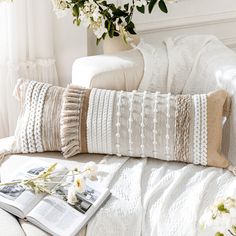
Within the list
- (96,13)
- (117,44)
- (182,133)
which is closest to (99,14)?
(96,13)

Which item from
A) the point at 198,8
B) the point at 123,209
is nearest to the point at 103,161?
the point at 123,209

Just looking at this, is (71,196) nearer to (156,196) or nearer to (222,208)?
(156,196)

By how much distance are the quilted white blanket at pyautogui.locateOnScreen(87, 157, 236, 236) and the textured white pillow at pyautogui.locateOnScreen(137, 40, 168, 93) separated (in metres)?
0.36

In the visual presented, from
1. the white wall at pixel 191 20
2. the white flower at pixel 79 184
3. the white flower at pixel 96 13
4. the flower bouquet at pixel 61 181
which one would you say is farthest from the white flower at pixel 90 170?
the white wall at pixel 191 20

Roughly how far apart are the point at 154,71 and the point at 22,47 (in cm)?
67

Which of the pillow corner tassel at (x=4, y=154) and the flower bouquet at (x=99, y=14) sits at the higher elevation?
the flower bouquet at (x=99, y=14)

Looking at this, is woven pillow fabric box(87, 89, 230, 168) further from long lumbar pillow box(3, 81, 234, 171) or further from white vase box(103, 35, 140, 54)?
white vase box(103, 35, 140, 54)

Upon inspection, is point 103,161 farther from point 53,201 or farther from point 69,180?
point 53,201

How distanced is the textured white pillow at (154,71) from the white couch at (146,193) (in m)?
0.10

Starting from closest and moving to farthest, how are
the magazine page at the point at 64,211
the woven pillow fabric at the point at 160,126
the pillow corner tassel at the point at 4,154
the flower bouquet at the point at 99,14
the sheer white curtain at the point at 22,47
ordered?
the magazine page at the point at 64,211, the woven pillow fabric at the point at 160,126, the pillow corner tassel at the point at 4,154, the flower bouquet at the point at 99,14, the sheer white curtain at the point at 22,47

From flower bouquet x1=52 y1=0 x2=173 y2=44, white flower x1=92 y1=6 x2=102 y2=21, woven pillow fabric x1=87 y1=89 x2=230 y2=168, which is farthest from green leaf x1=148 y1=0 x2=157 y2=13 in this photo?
woven pillow fabric x1=87 y1=89 x2=230 y2=168

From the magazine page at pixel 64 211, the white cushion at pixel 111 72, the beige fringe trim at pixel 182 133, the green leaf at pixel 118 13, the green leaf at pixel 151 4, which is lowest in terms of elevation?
the magazine page at pixel 64 211

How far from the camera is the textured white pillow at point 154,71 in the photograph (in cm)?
214

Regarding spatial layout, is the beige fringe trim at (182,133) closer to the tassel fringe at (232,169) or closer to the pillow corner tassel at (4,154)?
the tassel fringe at (232,169)
